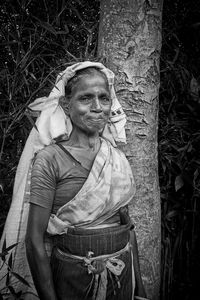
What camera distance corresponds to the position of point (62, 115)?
6.35 feet

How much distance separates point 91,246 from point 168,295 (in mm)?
1648

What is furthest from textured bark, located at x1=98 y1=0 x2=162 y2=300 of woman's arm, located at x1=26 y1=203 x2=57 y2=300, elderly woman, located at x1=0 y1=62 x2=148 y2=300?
woman's arm, located at x1=26 y1=203 x2=57 y2=300

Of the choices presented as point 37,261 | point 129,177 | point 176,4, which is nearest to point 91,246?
point 37,261

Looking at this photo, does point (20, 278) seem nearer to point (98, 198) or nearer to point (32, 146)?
point (98, 198)

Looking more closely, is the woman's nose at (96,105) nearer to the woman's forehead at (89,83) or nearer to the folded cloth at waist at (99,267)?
the woman's forehead at (89,83)

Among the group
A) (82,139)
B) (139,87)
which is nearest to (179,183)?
(139,87)

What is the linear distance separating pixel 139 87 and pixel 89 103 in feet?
1.91

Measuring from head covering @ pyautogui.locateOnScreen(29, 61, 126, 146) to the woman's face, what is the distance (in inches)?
2.9

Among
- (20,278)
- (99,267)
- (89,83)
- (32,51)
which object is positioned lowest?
(20,278)

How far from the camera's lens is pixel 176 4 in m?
3.35

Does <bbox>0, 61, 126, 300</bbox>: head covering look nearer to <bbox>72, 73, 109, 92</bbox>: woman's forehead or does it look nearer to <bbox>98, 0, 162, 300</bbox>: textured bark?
<bbox>72, 73, 109, 92</bbox>: woman's forehead

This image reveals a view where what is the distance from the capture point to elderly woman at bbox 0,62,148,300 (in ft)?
5.57

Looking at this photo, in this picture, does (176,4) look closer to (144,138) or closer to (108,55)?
(108,55)

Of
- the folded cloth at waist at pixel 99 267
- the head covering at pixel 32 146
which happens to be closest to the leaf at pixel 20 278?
the head covering at pixel 32 146
